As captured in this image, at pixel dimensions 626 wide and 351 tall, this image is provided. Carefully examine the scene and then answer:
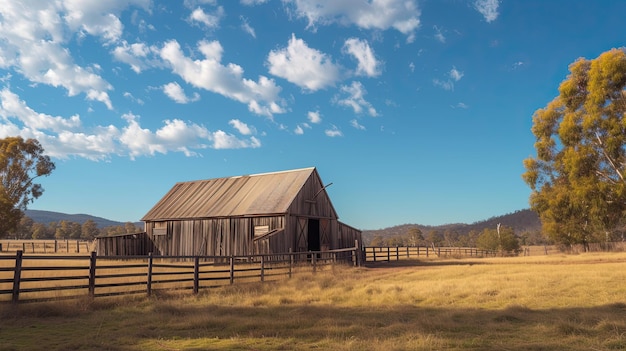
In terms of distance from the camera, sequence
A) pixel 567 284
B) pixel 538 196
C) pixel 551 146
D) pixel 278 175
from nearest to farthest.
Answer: pixel 567 284 → pixel 278 175 → pixel 551 146 → pixel 538 196

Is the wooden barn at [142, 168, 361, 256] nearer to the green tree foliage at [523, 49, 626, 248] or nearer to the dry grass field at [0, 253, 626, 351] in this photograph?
the dry grass field at [0, 253, 626, 351]

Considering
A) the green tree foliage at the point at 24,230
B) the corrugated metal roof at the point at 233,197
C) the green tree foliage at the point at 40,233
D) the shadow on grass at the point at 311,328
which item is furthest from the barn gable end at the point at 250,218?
the green tree foliage at the point at 40,233

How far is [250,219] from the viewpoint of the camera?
3234 centimetres

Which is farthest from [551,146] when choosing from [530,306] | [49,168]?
[49,168]

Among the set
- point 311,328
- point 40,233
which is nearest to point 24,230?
point 40,233

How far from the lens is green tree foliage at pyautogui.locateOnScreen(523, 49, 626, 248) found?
35062mm

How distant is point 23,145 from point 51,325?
5922cm

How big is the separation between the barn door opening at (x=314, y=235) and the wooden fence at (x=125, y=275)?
12.3 ft

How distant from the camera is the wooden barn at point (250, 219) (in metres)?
31.5

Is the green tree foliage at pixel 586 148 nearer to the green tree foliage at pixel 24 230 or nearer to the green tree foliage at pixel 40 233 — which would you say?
the green tree foliage at pixel 24 230

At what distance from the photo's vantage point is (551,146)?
41281mm

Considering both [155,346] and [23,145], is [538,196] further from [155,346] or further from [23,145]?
[23,145]

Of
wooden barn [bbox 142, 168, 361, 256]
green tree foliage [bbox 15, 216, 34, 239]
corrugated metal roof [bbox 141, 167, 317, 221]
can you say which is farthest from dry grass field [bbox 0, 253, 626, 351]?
green tree foliage [bbox 15, 216, 34, 239]

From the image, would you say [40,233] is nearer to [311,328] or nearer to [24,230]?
[24,230]
